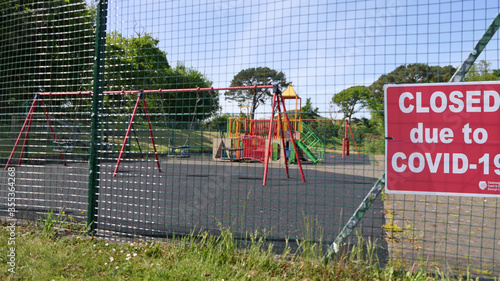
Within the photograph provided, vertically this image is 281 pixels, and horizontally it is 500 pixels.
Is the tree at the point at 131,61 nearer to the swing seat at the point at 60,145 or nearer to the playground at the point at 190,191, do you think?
the playground at the point at 190,191

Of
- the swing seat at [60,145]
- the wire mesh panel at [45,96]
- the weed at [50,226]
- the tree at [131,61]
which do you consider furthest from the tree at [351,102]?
the swing seat at [60,145]

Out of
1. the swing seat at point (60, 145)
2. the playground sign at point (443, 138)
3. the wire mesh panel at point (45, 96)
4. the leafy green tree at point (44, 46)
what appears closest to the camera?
the playground sign at point (443, 138)

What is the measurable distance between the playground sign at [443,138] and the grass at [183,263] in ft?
2.09

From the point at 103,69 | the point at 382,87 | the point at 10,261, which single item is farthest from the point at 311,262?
the point at 103,69

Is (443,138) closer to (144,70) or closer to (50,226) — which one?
(144,70)

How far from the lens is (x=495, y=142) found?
8.73 ft

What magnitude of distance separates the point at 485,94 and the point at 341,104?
39.5 inches

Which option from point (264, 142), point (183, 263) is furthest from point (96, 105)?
point (264, 142)

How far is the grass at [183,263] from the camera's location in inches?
108

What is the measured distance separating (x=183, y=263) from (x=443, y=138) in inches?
84.6

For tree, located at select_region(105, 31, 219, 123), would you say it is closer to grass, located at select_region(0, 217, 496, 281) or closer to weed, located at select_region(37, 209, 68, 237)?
grass, located at select_region(0, 217, 496, 281)

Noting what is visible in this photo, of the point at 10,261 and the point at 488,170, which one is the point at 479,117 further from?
the point at 10,261

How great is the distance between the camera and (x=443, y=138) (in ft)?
9.04

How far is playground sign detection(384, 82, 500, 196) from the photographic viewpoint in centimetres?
268
